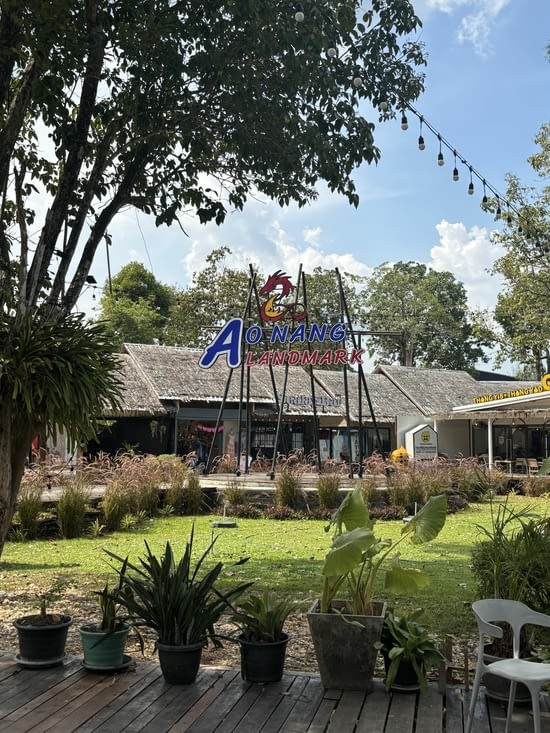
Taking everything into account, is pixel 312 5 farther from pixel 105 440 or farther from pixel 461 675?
pixel 105 440

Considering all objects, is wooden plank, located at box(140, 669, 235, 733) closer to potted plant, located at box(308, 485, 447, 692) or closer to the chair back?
potted plant, located at box(308, 485, 447, 692)

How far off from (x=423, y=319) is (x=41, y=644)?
40.8 meters

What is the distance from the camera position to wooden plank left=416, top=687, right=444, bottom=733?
3764 millimetres

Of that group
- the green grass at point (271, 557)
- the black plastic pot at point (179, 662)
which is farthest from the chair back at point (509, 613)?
the green grass at point (271, 557)

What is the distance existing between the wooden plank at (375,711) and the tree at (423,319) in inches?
1547

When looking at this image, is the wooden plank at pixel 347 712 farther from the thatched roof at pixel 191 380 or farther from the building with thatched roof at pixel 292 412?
the thatched roof at pixel 191 380

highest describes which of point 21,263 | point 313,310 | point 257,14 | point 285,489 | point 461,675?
point 313,310

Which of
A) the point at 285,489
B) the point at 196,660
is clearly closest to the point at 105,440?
the point at 285,489

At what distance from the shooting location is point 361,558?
4.33 metres

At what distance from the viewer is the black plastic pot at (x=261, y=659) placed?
441 cm

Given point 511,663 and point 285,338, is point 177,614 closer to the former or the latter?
point 511,663

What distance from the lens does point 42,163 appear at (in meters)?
8.15

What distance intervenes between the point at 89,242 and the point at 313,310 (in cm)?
3086

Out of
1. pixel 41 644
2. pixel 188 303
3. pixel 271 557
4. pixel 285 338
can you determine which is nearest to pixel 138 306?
pixel 188 303
